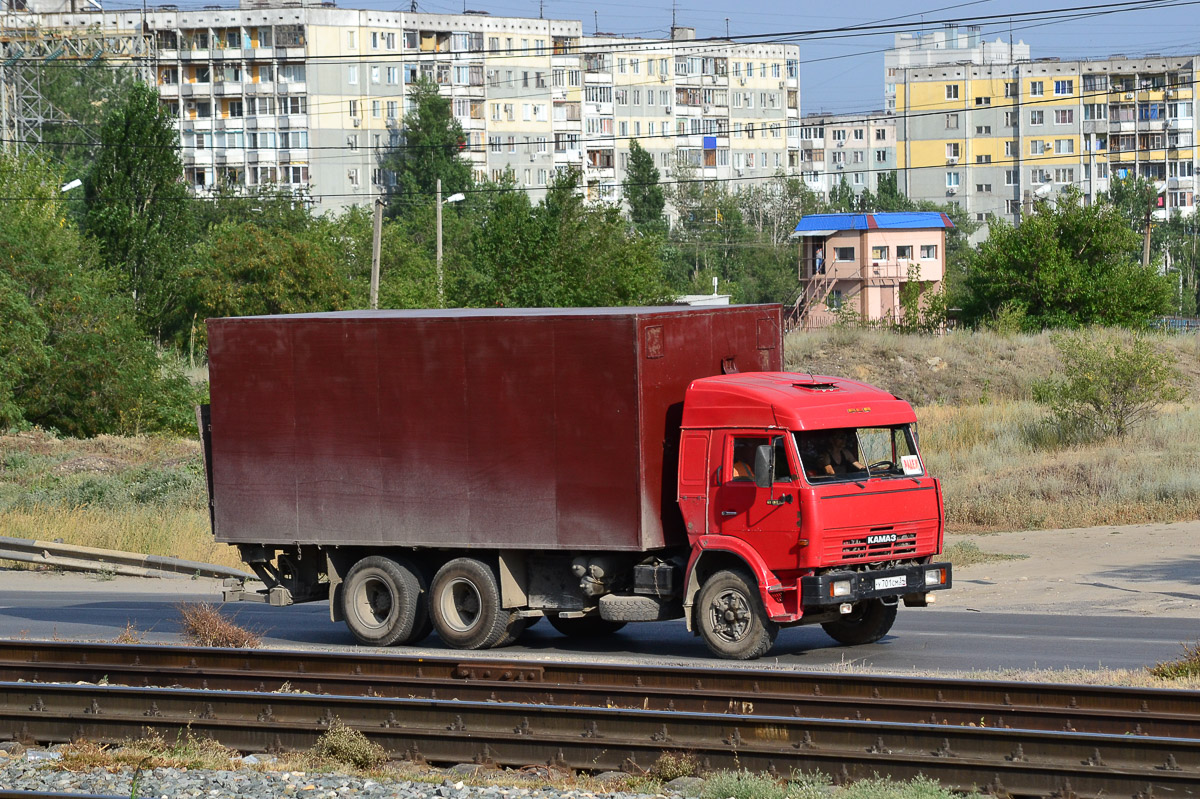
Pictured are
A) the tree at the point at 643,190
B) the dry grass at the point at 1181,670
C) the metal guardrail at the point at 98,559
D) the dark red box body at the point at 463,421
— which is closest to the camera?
the dry grass at the point at 1181,670

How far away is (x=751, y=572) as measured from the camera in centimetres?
1350

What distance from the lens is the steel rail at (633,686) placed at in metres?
10.4

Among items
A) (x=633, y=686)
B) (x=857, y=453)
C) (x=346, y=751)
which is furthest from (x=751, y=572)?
(x=346, y=751)

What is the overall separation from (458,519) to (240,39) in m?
96.2

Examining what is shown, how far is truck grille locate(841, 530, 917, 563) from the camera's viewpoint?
13.3 meters

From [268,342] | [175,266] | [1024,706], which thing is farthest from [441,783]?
[175,266]

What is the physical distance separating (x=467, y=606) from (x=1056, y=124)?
120m

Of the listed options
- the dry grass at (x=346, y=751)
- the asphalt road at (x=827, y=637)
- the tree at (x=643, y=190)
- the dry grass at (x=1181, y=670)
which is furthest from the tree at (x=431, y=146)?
the dry grass at (x=346, y=751)

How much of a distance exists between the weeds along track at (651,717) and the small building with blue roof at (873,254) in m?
65.7

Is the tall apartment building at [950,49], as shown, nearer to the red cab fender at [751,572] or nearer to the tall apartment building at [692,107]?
the tall apartment building at [692,107]

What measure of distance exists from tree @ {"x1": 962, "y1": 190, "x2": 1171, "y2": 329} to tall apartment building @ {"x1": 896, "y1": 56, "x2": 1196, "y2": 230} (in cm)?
7363

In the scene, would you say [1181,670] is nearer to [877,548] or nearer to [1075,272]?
[877,548]

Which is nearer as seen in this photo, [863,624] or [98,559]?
[863,624]

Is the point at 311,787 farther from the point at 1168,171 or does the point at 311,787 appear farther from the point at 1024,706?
the point at 1168,171
